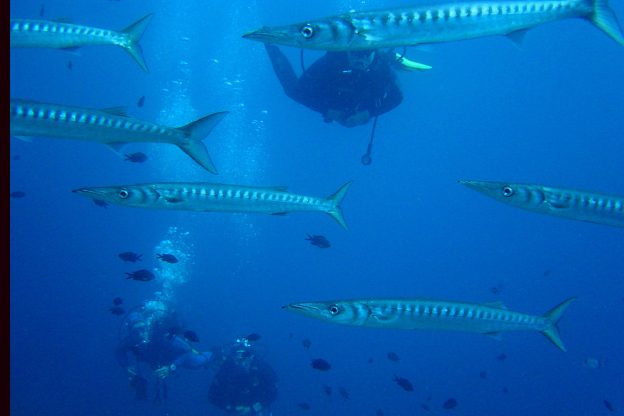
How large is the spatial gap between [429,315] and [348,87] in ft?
18.7

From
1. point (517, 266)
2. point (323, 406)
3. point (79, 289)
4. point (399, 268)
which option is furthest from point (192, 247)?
point (517, 266)

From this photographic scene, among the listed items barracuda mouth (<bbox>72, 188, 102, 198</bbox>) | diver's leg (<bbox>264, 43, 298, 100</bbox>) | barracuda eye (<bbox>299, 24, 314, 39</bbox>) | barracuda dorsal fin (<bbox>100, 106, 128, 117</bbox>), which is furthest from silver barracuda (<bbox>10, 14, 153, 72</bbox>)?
diver's leg (<bbox>264, 43, 298, 100</bbox>)

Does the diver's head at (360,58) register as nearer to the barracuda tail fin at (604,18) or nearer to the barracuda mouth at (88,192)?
the barracuda tail fin at (604,18)

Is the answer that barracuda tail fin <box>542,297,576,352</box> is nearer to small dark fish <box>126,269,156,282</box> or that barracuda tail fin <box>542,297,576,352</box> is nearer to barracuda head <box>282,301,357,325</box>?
barracuda head <box>282,301,357,325</box>

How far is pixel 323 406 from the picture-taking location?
28250 mm

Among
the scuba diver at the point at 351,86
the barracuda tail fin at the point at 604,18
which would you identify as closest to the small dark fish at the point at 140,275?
the scuba diver at the point at 351,86

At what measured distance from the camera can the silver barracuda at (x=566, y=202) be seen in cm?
461

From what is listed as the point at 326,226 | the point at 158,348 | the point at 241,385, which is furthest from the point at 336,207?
the point at 326,226

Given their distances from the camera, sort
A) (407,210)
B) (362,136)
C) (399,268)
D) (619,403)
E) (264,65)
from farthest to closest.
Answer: (407,210)
(399,268)
(362,136)
(264,65)
(619,403)

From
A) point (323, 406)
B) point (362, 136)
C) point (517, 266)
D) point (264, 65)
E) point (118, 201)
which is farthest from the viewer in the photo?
point (517, 266)

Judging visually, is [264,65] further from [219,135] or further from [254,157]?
[254,157]

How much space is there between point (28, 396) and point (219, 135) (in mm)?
37353

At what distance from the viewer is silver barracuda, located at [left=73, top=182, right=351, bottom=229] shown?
490 cm

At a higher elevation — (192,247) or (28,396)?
(28,396)
